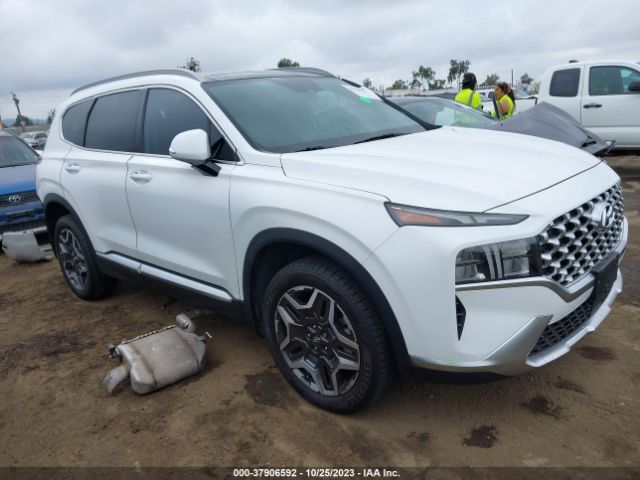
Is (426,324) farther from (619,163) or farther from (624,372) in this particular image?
(619,163)

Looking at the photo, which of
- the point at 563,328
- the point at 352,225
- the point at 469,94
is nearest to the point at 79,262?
the point at 352,225

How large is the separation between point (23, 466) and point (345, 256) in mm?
1893

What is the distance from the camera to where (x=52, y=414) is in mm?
3107

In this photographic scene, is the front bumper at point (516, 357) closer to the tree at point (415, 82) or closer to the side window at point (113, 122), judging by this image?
the side window at point (113, 122)

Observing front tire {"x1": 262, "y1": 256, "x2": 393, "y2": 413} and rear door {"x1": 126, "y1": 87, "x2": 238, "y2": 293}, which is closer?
front tire {"x1": 262, "y1": 256, "x2": 393, "y2": 413}

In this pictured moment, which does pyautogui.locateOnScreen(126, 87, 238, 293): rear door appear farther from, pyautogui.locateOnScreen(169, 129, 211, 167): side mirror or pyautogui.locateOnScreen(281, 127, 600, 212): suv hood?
pyautogui.locateOnScreen(281, 127, 600, 212): suv hood

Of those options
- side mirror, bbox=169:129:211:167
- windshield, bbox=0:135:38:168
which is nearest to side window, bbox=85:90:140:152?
side mirror, bbox=169:129:211:167

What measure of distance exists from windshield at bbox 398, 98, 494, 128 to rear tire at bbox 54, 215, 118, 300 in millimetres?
3863

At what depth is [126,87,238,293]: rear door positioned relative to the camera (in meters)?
3.07

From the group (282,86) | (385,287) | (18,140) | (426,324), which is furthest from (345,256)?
(18,140)

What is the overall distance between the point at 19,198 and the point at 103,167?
376 cm

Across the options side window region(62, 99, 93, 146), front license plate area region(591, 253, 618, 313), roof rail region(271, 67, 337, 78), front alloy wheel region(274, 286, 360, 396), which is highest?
roof rail region(271, 67, 337, 78)

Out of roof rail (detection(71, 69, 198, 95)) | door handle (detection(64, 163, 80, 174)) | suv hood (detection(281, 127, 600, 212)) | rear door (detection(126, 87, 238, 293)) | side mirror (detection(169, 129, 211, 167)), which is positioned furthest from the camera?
door handle (detection(64, 163, 80, 174))

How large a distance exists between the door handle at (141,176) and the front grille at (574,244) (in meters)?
2.43
